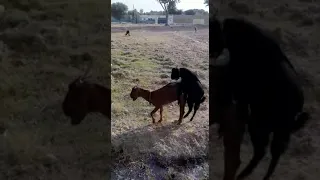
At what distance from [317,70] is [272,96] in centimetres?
27

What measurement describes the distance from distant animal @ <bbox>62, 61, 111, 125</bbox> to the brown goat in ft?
4.66

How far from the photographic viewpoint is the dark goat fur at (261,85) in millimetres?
2238

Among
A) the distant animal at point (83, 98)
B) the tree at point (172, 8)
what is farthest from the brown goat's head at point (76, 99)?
the tree at point (172, 8)

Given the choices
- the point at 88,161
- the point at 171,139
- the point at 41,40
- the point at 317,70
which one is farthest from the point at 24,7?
the point at 171,139

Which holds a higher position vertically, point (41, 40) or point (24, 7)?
point (24, 7)

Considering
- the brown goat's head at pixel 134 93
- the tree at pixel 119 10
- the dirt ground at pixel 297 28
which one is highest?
the tree at pixel 119 10

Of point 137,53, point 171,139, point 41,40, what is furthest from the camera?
point 137,53

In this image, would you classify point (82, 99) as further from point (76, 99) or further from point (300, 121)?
point (300, 121)

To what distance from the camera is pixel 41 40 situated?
2191mm

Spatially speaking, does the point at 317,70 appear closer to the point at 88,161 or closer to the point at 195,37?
the point at 88,161

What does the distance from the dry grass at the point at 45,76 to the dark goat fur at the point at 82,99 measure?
3 cm

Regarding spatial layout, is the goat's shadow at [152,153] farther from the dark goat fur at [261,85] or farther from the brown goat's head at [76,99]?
the dark goat fur at [261,85]

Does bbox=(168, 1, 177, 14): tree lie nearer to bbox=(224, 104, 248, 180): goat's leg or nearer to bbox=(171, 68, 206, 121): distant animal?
bbox=(171, 68, 206, 121): distant animal

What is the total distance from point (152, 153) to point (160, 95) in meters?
0.61
